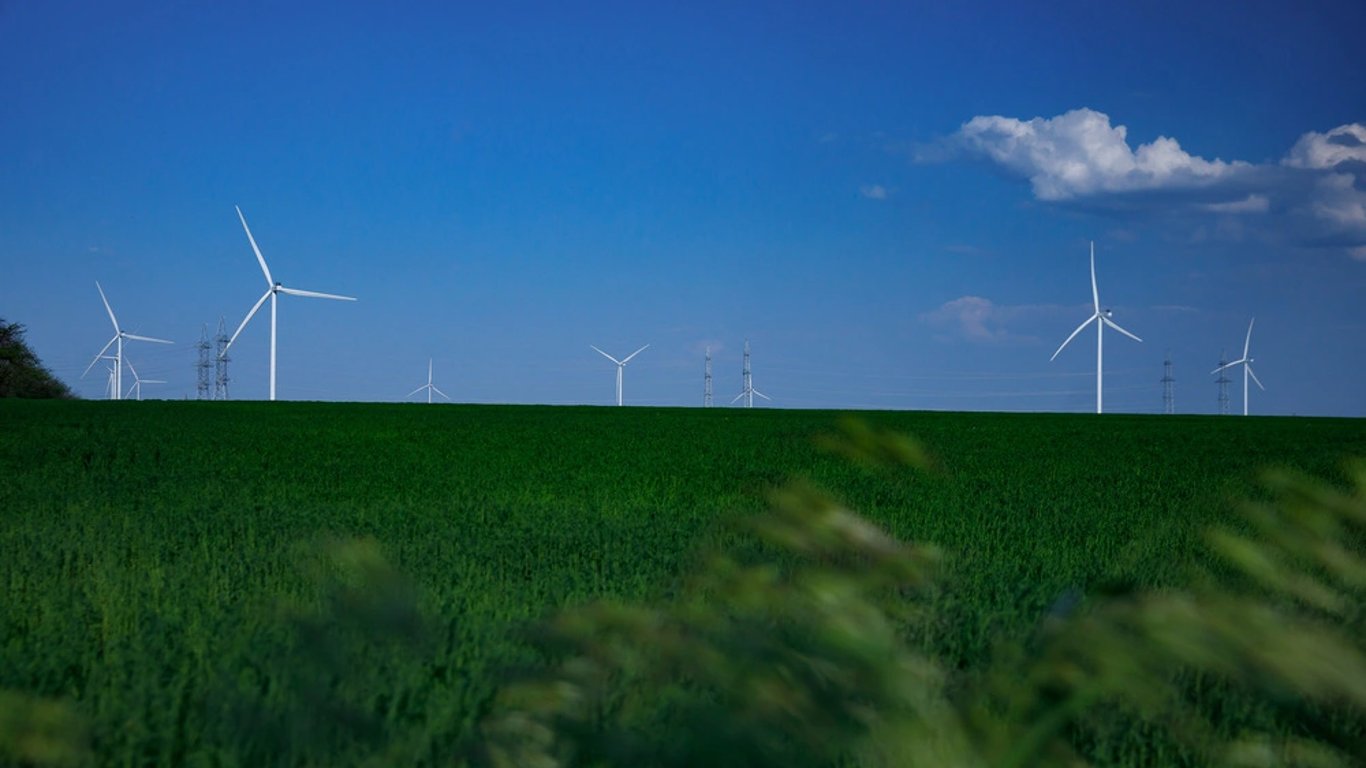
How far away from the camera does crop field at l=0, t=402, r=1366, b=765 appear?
10.9ft

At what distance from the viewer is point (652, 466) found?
56.4ft

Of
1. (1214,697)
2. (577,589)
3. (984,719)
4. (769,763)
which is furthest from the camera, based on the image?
(577,589)

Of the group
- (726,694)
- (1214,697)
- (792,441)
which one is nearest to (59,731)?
(726,694)

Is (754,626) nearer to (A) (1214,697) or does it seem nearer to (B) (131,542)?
(A) (1214,697)

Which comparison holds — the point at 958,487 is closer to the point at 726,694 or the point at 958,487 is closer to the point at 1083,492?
the point at 1083,492

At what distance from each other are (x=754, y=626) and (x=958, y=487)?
41.8 feet

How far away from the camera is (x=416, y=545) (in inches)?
321

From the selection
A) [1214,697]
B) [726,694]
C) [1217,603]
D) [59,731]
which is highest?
[1217,603]

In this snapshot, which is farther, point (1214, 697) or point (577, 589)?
point (577, 589)

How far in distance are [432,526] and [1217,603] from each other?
27.5 feet

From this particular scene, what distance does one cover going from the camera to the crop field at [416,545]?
10.9 feet

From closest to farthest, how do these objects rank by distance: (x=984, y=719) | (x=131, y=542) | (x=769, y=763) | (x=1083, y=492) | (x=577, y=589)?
(x=769, y=763) → (x=984, y=719) → (x=577, y=589) → (x=131, y=542) → (x=1083, y=492)

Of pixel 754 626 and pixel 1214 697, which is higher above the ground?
pixel 754 626

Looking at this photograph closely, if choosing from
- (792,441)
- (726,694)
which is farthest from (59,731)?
(792,441)
